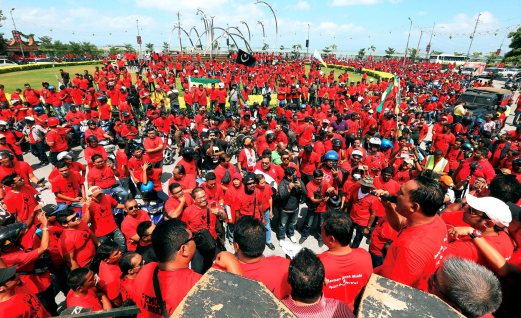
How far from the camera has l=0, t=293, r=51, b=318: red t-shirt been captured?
241cm

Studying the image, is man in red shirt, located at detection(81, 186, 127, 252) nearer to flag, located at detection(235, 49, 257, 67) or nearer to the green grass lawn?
flag, located at detection(235, 49, 257, 67)

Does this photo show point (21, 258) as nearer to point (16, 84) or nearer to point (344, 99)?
point (344, 99)

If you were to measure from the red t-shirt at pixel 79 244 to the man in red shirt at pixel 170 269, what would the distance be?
6.86 ft

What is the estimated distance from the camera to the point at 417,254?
7.29 ft

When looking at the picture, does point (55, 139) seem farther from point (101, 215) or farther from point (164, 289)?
point (164, 289)

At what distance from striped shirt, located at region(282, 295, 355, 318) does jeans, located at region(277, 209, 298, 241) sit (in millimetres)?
3939

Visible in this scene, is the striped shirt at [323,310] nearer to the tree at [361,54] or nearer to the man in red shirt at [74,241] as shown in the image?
the man in red shirt at [74,241]

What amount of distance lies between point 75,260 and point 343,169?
5680 millimetres

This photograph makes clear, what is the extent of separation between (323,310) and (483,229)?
77.0 inches

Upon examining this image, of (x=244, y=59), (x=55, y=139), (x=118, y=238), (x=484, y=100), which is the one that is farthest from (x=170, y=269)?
(x=484, y=100)

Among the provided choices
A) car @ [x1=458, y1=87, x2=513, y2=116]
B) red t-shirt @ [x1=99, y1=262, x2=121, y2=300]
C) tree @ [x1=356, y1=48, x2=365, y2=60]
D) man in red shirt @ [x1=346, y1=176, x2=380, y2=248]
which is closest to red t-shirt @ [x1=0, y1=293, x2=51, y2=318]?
red t-shirt @ [x1=99, y1=262, x2=121, y2=300]

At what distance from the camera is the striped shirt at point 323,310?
179 centimetres

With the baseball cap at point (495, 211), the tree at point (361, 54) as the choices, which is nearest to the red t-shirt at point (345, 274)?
the baseball cap at point (495, 211)

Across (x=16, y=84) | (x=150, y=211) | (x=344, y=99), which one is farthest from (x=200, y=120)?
(x=16, y=84)
